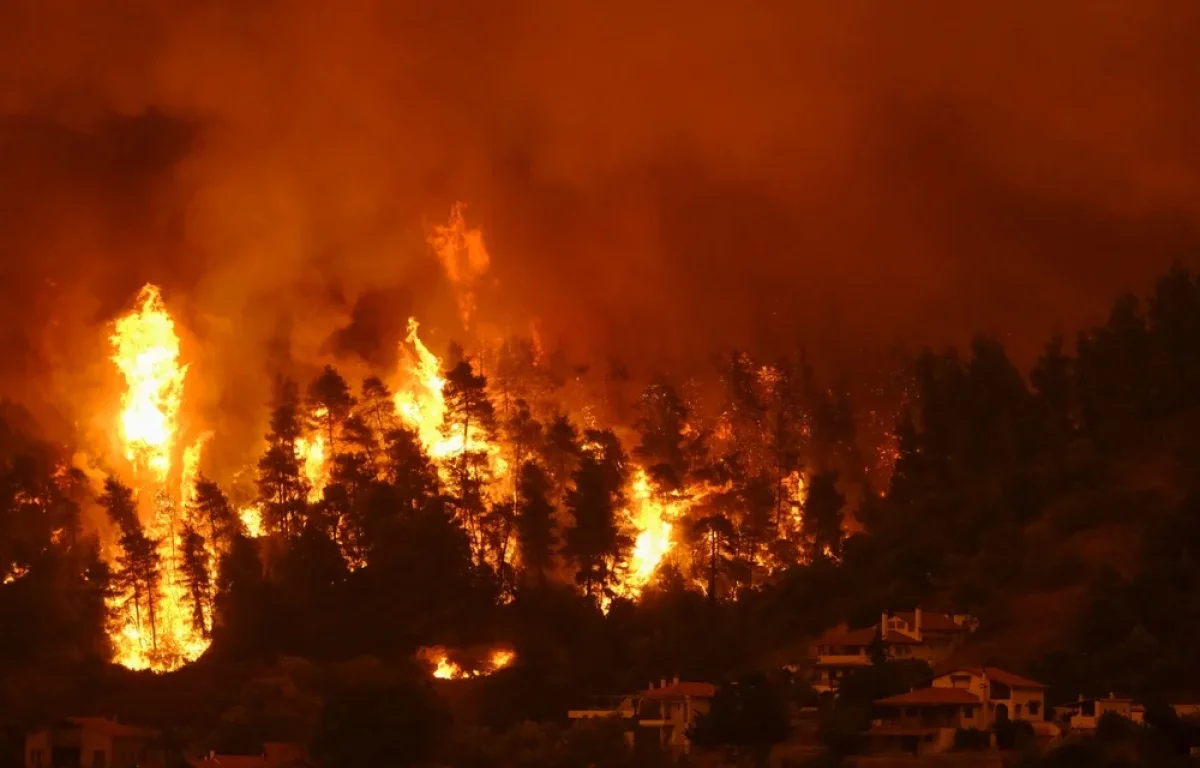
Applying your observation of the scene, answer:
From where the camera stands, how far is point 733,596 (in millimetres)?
99875

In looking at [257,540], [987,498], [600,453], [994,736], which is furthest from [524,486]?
[994,736]

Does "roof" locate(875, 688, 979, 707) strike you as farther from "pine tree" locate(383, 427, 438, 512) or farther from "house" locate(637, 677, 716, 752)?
"pine tree" locate(383, 427, 438, 512)

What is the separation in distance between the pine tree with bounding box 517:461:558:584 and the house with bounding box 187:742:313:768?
1786 cm

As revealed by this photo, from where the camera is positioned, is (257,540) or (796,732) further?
(257,540)

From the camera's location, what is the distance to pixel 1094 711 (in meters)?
Answer: 79.7

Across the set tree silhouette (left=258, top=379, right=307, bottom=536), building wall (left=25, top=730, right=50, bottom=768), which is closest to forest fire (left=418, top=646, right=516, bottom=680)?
tree silhouette (left=258, top=379, right=307, bottom=536)

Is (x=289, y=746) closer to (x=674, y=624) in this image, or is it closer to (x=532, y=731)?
(x=532, y=731)

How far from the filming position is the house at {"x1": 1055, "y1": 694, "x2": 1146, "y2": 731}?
257 ft

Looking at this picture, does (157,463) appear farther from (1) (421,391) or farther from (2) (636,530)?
(2) (636,530)

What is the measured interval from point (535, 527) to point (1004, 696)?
25685 millimetres

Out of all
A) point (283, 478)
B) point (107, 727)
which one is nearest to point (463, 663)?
point (283, 478)

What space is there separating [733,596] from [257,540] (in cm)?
2057

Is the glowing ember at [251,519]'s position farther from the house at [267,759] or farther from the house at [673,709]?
the house at [673,709]

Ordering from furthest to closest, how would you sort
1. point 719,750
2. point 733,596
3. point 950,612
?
point 733,596
point 950,612
point 719,750
